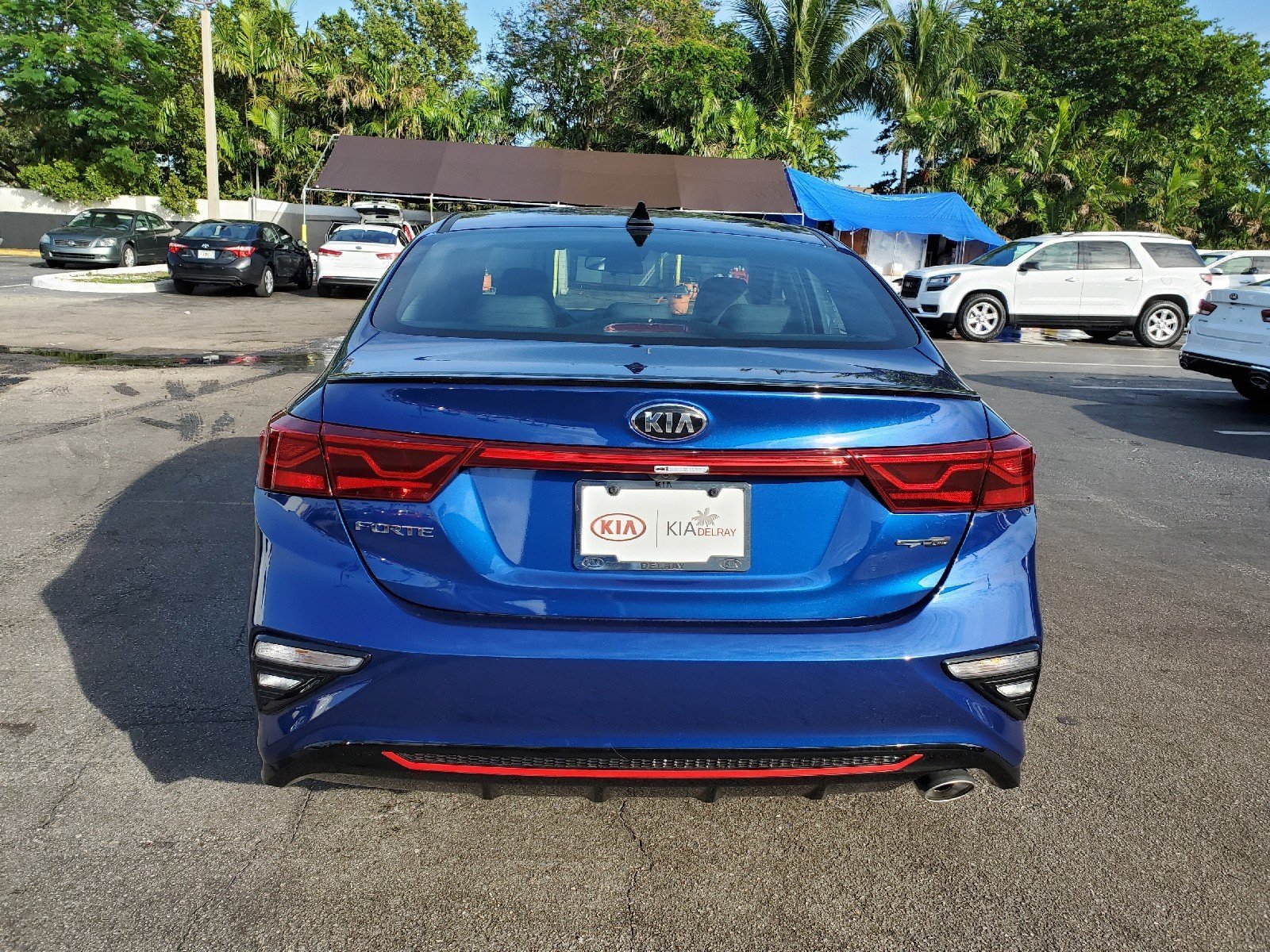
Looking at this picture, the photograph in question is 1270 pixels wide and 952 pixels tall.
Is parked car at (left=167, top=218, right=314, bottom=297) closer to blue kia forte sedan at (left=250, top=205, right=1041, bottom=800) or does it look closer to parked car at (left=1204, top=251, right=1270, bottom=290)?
parked car at (left=1204, top=251, right=1270, bottom=290)

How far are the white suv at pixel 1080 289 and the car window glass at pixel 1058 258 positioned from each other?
13 millimetres

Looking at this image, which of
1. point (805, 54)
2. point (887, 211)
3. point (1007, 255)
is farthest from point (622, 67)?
point (1007, 255)

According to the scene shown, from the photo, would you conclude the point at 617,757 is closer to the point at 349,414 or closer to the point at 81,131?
the point at 349,414

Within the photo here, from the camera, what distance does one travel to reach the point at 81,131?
126ft

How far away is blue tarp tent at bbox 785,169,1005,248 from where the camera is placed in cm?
2703

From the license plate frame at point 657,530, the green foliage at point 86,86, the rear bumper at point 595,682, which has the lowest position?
the rear bumper at point 595,682

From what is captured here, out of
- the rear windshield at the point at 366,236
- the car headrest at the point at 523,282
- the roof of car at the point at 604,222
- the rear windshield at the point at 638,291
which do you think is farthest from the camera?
the rear windshield at the point at 366,236

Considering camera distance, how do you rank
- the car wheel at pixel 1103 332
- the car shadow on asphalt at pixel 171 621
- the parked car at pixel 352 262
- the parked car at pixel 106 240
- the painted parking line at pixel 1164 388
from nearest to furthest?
the car shadow on asphalt at pixel 171 621 → the painted parking line at pixel 1164 388 → the car wheel at pixel 1103 332 → the parked car at pixel 352 262 → the parked car at pixel 106 240

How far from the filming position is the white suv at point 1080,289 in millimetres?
18000

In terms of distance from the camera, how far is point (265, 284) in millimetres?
20703

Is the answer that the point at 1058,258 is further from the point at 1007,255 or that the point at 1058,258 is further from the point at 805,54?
the point at 805,54

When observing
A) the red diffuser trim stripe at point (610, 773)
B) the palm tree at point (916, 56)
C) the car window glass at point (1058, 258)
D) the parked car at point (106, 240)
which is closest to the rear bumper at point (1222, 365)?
the car window glass at point (1058, 258)

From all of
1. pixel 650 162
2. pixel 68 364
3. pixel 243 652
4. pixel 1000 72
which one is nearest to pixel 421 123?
pixel 650 162

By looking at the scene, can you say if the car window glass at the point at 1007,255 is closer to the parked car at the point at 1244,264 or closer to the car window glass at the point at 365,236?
the parked car at the point at 1244,264
